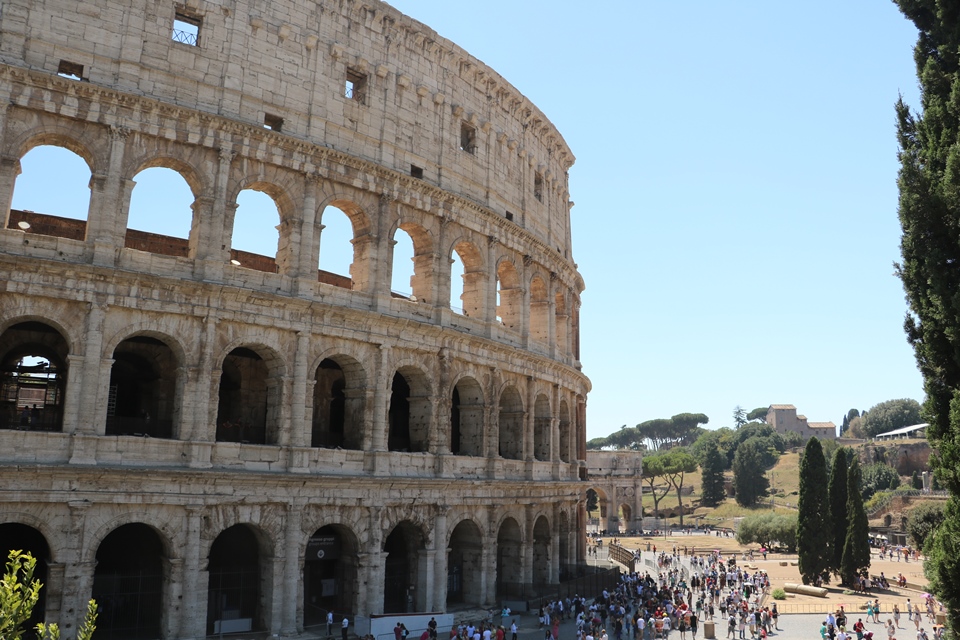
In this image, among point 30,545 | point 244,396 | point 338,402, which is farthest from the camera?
point 338,402

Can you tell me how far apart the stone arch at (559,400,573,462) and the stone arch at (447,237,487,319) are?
805 cm

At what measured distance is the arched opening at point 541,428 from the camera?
32.3 m

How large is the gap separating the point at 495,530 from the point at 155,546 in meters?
11.3

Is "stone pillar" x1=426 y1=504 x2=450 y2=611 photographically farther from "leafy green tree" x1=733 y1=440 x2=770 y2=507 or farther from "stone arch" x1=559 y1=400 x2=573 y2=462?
"leafy green tree" x1=733 y1=440 x2=770 y2=507

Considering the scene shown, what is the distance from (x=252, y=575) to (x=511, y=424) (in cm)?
1174

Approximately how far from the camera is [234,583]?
21.8m

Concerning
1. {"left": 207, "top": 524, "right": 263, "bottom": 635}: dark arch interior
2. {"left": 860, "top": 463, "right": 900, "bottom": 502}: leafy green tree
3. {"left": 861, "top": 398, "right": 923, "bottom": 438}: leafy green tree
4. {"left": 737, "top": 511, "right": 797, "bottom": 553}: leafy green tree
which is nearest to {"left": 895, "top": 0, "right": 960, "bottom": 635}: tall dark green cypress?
{"left": 207, "top": 524, "right": 263, "bottom": 635}: dark arch interior

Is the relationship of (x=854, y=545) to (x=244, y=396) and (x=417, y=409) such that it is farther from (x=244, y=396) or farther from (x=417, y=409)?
(x=244, y=396)

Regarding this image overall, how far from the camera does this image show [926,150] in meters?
16.1

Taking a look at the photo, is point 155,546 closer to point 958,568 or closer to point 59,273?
point 59,273

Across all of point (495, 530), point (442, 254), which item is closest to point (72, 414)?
point (442, 254)

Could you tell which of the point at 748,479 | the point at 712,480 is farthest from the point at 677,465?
the point at 748,479

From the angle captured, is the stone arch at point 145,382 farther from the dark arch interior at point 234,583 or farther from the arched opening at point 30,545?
the dark arch interior at point 234,583

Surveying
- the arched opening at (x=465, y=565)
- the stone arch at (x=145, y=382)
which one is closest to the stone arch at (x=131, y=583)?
the stone arch at (x=145, y=382)
